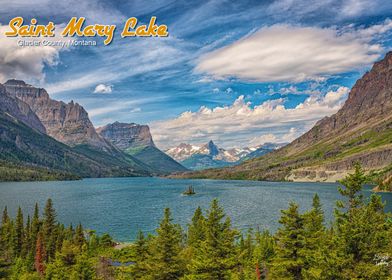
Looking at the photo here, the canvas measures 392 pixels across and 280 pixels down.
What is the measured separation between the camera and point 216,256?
40656 millimetres

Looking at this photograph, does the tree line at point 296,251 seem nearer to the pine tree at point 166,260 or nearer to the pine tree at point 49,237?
the pine tree at point 166,260

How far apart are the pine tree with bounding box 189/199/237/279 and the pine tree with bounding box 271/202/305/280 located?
5.07m

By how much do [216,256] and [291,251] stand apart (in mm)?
8286

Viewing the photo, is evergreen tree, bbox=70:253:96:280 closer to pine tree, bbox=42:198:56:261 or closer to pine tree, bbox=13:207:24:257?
pine tree, bbox=42:198:56:261

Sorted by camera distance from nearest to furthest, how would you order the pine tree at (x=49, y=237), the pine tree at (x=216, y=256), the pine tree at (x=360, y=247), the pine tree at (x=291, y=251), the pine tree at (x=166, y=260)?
1. the pine tree at (x=360, y=247)
2. the pine tree at (x=216, y=256)
3. the pine tree at (x=291, y=251)
4. the pine tree at (x=166, y=260)
5. the pine tree at (x=49, y=237)

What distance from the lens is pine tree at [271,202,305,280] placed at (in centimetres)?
3972

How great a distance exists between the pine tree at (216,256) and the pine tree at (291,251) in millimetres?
5068

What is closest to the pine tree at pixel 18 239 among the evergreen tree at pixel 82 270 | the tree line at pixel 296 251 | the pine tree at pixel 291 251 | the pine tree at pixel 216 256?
the tree line at pixel 296 251

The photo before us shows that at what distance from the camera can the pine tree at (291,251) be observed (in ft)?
130

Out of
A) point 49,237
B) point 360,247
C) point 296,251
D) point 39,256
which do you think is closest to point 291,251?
point 296,251

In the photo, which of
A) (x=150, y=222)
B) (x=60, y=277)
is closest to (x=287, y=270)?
(x=60, y=277)

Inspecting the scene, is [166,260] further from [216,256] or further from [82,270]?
[82,270]

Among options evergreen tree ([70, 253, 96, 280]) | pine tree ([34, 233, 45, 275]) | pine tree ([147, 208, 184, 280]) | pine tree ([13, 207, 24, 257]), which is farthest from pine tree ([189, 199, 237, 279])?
pine tree ([13, 207, 24, 257])

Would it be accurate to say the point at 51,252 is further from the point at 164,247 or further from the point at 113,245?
the point at 164,247
